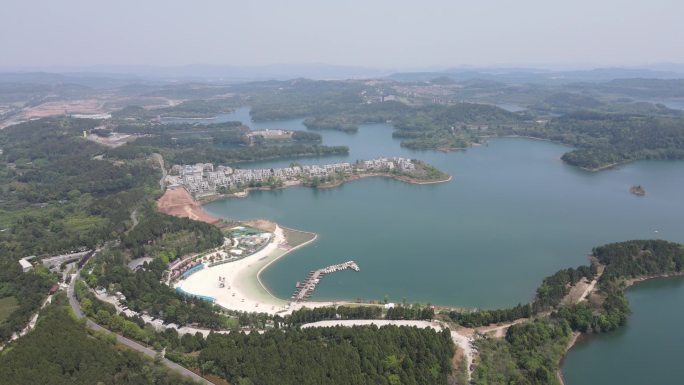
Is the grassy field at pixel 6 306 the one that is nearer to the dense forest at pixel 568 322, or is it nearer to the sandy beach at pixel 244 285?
the sandy beach at pixel 244 285

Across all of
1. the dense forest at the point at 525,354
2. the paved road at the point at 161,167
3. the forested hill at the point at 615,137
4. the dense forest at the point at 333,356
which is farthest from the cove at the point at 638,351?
the paved road at the point at 161,167

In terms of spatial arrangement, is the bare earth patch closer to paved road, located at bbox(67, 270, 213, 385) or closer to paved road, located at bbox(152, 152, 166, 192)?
paved road, located at bbox(152, 152, 166, 192)

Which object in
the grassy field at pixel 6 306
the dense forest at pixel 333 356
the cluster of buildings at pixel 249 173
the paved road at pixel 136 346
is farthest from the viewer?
the cluster of buildings at pixel 249 173

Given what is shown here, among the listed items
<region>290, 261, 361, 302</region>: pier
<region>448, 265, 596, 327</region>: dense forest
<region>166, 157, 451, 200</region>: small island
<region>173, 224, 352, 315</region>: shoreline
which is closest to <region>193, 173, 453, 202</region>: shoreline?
<region>166, 157, 451, 200</region>: small island

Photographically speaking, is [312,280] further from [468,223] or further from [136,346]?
[468,223]

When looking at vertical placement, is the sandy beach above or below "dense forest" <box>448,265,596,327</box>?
below

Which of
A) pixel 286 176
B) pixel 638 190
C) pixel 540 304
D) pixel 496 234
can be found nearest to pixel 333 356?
pixel 540 304
